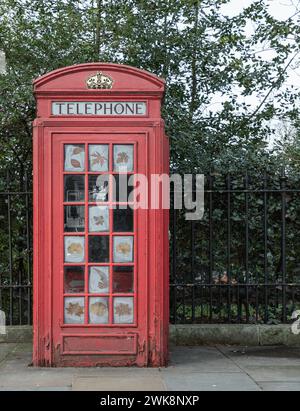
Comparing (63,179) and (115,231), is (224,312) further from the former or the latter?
(63,179)

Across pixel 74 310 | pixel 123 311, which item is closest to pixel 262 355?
pixel 123 311

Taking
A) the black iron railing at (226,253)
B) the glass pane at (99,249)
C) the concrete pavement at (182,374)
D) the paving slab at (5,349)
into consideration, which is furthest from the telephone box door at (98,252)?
the black iron railing at (226,253)

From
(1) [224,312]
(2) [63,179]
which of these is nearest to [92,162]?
(2) [63,179]

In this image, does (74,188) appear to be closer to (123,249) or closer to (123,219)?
(123,219)

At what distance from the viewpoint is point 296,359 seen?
7312mm

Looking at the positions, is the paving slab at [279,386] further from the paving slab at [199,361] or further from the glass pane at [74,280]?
the glass pane at [74,280]

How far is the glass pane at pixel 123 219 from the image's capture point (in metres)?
6.73

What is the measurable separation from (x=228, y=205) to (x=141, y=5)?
362cm

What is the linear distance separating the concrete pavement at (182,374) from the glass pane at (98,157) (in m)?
2.05

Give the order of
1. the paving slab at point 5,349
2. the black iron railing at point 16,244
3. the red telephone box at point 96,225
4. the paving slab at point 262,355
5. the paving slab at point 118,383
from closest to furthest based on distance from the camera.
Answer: the paving slab at point 118,383 < the red telephone box at point 96,225 < the paving slab at point 262,355 < the paving slab at point 5,349 < the black iron railing at point 16,244

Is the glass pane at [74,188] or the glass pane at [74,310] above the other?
the glass pane at [74,188]

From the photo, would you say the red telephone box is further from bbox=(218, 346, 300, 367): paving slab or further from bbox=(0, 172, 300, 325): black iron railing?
bbox=(0, 172, 300, 325): black iron railing

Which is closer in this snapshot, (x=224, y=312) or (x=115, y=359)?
(x=115, y=359)

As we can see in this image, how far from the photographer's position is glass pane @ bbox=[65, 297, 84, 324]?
21.9 feet
